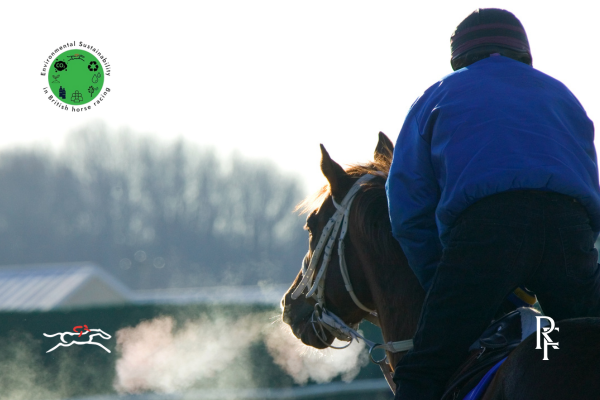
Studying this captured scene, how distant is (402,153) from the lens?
89.2 inches

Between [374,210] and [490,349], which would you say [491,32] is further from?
[490,349]

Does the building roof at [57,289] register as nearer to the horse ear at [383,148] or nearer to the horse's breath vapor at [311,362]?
the horse's breath vapor at [311,362]

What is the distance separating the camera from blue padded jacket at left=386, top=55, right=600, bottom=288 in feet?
6.38

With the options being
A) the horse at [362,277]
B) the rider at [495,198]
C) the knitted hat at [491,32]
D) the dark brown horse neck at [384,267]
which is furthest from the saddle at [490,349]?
the knitted hat at [491,32]

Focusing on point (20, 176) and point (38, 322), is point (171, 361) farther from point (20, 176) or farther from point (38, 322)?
point (20, 176)

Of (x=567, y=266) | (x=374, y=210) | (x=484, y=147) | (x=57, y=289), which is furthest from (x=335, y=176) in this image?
(x=57, y=289)

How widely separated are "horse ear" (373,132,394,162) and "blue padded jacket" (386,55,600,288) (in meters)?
0.80

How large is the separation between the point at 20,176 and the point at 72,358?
4486cm

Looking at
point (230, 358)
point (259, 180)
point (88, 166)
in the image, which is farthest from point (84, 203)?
point (230, 358)

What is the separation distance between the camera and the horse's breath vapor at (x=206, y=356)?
7.95 meters

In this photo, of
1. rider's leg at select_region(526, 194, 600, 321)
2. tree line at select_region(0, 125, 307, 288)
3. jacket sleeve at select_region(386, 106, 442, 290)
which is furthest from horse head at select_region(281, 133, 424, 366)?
tree line at select_region(0, 125, 307, 288)

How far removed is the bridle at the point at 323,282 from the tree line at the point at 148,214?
4368cm

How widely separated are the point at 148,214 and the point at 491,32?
162ft

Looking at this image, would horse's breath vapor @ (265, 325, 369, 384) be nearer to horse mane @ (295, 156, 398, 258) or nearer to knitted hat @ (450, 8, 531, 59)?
horse mane @ (295, 156, 398, 258)
